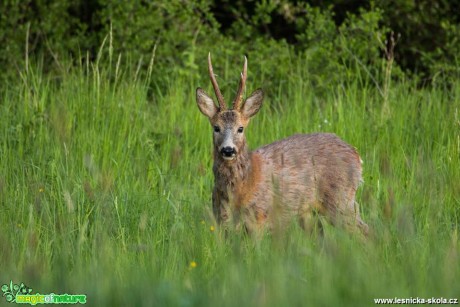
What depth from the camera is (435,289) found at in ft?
14.0

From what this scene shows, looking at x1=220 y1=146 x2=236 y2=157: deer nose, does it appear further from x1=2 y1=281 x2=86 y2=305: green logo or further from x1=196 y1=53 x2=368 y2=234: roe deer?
x1=2 y1=281 x2=86 y2=305: green logo

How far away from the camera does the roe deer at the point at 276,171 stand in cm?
662

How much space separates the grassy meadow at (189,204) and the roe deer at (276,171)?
181mm

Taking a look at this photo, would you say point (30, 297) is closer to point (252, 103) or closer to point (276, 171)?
point (276, 171)

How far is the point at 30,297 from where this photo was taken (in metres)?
4.52

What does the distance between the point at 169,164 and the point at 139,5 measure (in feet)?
11.8

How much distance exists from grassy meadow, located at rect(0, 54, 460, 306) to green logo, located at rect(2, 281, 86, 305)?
0.03 m

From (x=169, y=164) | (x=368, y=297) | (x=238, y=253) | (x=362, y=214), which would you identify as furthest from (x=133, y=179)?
(x=368, y=297)

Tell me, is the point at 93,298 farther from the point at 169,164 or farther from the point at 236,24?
the point at 236,24

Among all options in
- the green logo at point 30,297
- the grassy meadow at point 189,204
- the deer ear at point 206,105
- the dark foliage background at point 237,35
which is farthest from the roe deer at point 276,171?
the dark foliage background at point 237,35

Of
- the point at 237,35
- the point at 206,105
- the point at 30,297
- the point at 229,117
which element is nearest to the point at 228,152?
the point at 229,117

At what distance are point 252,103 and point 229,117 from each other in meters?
0.28

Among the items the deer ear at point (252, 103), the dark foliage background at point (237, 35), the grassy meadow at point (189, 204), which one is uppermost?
the dark foliage background at point (237, 35)

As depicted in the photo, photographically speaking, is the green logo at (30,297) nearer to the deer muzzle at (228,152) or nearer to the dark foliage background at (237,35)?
the deer muzzle at (228,152)
